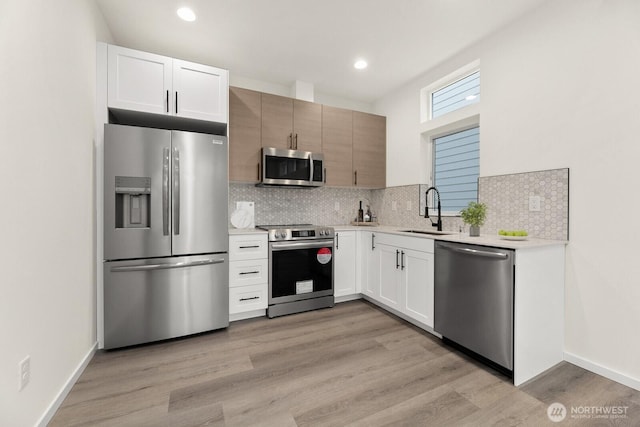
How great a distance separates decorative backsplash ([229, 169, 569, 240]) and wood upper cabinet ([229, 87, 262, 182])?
1.19 feet

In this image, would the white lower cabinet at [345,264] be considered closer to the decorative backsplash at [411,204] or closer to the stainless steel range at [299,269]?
the stainless steel range at [299,269]

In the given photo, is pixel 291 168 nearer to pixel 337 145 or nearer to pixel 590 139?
pixel 337 145

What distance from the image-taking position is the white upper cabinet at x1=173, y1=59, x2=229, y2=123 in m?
2.45

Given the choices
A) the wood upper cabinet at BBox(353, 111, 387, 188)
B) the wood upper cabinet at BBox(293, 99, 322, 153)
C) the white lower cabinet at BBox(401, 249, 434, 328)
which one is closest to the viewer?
the white lower cabinet at BBox(401, 249, 434, 328)

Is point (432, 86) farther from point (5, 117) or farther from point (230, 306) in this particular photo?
point (5, 117)

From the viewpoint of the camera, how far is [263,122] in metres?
3.14

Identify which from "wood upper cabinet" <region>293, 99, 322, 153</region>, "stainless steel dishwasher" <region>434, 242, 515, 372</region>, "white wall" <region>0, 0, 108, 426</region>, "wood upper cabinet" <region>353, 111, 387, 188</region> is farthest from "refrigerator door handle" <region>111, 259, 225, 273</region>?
"wood upper cabinet" <region>353, 111, 387, 188</region>

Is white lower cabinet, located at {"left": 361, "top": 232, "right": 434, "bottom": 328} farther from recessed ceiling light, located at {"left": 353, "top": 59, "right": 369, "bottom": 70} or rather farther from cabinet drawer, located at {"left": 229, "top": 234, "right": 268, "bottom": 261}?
recessed ceiling light, located at {"left": 353, "top": 59, "right": 369, "bottom": 70}

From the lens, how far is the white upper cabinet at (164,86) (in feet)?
7.41

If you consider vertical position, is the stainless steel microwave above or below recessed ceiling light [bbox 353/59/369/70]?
below

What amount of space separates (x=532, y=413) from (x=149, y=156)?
3.12 meters

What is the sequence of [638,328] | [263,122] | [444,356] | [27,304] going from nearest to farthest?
[27,304] → [638,328] → [444,356] → [263,122]

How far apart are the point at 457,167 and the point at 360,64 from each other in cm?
163

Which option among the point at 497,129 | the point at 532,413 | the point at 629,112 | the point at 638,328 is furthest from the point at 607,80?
the point at 532,413
